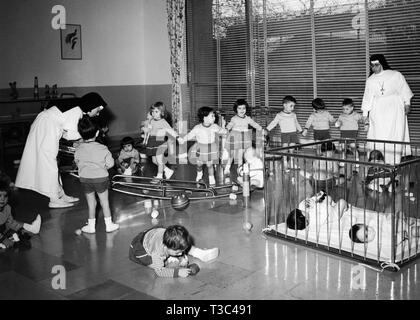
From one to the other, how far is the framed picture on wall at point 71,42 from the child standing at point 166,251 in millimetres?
7994

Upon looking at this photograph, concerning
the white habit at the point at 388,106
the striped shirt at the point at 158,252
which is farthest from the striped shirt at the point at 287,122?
the striped shirt at the point at 158,252

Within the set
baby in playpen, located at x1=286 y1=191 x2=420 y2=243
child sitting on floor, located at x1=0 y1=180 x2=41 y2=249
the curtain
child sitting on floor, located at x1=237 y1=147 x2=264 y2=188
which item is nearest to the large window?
the curtain

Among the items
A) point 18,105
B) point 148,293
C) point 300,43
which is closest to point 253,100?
point 300,43

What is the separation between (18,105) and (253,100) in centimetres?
511

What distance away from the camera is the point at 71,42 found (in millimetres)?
11547

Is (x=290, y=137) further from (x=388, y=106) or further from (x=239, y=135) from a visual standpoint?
(x=388, y=106)

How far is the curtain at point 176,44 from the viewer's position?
12086 mm

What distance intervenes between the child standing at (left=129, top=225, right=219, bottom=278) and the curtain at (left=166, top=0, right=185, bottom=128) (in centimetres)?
791

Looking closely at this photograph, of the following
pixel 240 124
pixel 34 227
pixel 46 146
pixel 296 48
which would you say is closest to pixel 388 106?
pixel 240 124

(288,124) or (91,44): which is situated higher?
(91,44)

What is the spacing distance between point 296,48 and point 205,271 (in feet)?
23.5

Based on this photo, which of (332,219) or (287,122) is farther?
(287,122)

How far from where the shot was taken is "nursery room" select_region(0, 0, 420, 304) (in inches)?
168
